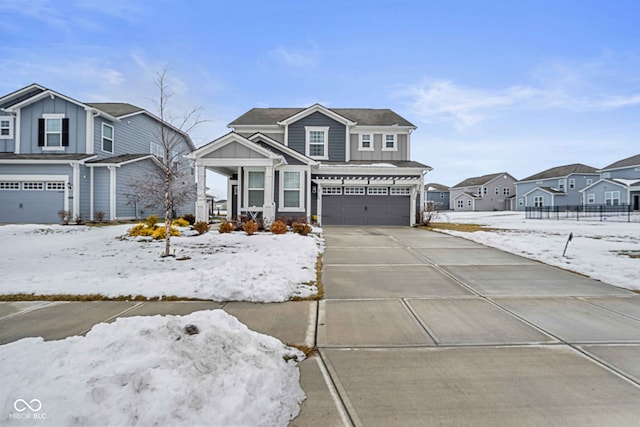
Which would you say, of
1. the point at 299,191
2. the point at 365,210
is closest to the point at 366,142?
the point at 365,210

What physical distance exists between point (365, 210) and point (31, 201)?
19.2m

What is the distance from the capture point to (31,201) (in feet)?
57.9

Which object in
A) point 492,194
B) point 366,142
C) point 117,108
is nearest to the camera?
point 366,142

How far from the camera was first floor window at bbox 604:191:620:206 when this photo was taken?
35.0 m

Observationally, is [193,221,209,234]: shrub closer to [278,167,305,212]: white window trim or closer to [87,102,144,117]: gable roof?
[278,167,305,212]: white window trim

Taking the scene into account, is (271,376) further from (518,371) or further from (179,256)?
(179,256)

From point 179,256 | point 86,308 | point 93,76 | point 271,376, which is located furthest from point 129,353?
point 93,76

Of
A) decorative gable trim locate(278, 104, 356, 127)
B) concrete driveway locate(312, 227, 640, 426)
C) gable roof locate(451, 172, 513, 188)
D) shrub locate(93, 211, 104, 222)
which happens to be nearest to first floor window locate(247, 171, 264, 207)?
decorative gable trim locate(278, 104, 356, 127)

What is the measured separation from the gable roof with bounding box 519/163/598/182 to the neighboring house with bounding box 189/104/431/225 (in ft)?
119

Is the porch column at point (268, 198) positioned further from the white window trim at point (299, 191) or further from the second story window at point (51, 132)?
the second story window at point (51, 132)

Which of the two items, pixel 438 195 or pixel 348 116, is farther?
pixel 438 195

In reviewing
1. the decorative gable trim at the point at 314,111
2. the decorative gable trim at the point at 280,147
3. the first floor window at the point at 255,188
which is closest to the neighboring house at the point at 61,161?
the decorative gable trim at the point at 280,147

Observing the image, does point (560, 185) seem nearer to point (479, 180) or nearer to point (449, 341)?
point (479, 180)

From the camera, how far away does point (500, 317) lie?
15.0ft
